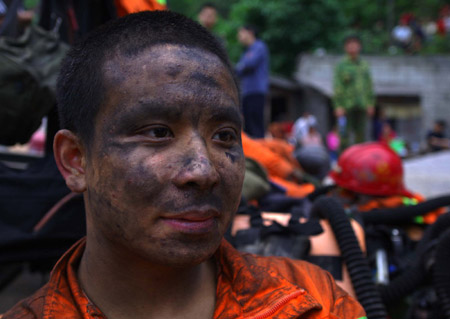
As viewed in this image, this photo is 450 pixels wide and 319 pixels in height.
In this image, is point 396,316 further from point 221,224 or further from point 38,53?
point 38,53

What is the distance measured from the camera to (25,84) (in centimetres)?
261

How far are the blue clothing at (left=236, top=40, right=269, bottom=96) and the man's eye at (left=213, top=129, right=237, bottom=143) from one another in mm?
6208

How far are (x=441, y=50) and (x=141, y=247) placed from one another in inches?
1021

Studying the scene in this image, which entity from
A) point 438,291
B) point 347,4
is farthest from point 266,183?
point 347,4

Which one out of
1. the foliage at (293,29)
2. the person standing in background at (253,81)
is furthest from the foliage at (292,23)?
the person standing in background at (253,81)

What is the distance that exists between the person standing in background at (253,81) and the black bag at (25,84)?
4921mm

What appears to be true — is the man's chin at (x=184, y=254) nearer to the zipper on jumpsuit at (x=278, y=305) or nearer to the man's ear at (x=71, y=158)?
the zipper on jumpsuit at (x=278, y=305)

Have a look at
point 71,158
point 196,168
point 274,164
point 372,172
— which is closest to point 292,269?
point 196,168

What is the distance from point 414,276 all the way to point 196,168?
1.74 m

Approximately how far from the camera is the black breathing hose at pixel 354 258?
2020 mm

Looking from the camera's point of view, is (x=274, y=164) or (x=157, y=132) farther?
(x=274, y=164)

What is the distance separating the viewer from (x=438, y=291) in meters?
2.32

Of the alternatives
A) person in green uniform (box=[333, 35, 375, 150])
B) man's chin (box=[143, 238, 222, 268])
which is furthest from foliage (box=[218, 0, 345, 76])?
man's chin (box=[143, 238, 222, 268])

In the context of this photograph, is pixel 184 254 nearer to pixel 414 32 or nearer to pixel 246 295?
pixel 246 295
